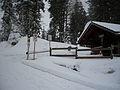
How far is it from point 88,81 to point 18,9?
3050 centimetres

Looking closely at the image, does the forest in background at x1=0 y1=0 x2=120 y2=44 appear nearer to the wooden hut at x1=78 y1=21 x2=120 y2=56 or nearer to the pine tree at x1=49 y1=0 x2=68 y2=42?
the pine tree at x1=49 y1=0 x2=68 y2=42

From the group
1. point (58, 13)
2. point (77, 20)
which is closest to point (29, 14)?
point (58, 13)

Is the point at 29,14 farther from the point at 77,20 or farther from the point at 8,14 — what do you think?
the point at 77,20

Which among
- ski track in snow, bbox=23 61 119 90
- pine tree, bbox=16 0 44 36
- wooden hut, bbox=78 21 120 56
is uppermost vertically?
pine tree, bbox=16 0 44 36

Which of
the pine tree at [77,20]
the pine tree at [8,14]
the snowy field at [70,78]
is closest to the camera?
the snowy field at [70,78]

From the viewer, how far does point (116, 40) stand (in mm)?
19094

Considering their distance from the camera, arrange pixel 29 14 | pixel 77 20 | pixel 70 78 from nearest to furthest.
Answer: pixel 70 78
pixel 29 14
pixel 77 20

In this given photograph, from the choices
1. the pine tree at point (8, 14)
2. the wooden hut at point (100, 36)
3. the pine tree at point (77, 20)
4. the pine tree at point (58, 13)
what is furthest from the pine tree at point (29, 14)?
the wooden hut at point (100, 36)

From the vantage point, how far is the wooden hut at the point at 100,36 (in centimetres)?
1890

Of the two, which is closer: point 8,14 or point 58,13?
point 8,14

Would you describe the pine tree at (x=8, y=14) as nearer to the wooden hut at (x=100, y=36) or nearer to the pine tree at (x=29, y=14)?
the pine tree at (x=29, y=14)

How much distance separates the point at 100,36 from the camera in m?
20.9

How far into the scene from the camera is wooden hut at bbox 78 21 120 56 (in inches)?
744

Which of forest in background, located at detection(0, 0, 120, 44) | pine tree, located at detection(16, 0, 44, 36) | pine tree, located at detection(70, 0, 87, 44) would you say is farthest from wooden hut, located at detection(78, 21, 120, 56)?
pine tree, located at detection(70, 0, 87, 44)
